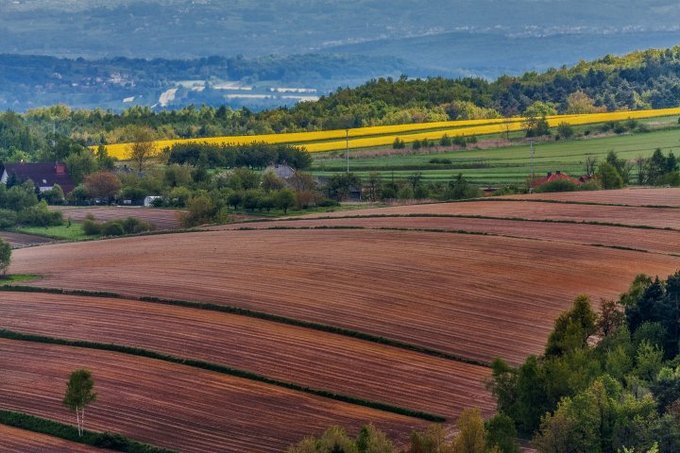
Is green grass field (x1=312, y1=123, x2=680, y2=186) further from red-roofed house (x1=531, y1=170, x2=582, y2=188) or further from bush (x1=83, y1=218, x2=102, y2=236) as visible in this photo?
bush (x1=83, y1=218, x2=102, y2=236)

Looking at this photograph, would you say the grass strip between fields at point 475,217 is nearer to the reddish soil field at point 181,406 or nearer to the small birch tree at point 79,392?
the reddish soil field at point 181,406

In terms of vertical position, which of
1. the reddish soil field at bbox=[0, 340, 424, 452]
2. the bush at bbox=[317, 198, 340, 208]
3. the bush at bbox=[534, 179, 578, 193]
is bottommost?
the reddish soil field at bbox=[0, 340, 424, 452]

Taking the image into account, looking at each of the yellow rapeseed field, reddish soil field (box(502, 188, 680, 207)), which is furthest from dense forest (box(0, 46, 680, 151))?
reddish soil field (box(502, 188, 680, 207))

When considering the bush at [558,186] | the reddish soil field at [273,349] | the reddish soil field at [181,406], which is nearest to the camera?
the reddish soil field at [181,406]

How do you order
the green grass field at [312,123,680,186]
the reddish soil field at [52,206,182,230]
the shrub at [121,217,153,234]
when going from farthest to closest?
the green grass field at [312,123,680,186] < the reddish soil field at [52,206,182,230] < the shrub at [121,217,153,234]

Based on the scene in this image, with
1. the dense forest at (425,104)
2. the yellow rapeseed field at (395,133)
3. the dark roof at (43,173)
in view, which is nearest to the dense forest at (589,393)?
the dark roof at (43,173)

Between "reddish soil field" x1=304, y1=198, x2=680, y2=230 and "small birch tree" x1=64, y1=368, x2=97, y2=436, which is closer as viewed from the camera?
"small birch tree" x1=64, y1=368, x2=97, y2=436
